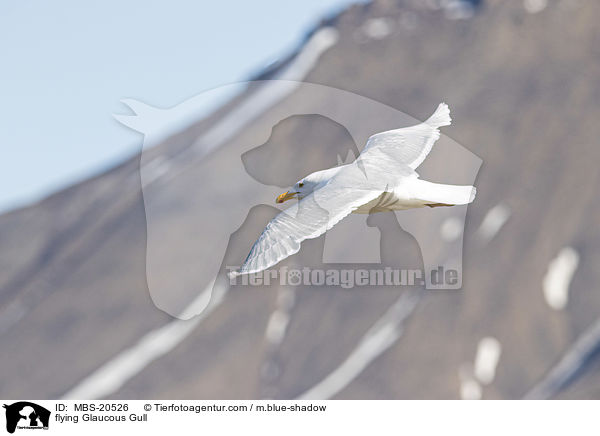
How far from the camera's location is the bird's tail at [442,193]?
5.77 meters

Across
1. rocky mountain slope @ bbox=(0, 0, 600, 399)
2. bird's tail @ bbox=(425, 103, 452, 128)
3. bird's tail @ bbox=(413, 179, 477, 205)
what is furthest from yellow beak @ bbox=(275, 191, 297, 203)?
rocky mountain slope @ bbox=(0, 0, 600, 399)

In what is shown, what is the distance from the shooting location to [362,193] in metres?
5.65

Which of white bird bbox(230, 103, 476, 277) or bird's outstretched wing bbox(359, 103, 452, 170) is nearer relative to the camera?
white bird bbox(230, 103, 476, 277)

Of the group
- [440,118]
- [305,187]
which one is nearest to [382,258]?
[440,118]

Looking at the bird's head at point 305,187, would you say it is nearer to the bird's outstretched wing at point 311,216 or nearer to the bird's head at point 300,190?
the bird's head at point 300,190

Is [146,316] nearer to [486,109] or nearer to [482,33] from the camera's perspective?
[486,109]

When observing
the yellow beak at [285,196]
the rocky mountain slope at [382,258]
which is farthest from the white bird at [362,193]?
the rocky mountain slope at [382,258]

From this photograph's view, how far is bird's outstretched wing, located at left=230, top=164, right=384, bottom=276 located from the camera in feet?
15.3

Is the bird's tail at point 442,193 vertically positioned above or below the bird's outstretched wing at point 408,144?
above

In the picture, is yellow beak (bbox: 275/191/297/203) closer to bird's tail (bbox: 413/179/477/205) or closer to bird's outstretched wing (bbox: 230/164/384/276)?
bird's outstretched wing (bbox: 230/164/384/276)

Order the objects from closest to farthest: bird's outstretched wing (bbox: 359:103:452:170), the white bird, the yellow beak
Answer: the white bird → the yellow beak → bird's outstretched wing (bbox: 359:103:452:170)

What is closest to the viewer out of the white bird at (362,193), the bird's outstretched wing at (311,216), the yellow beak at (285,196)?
the bird's outstretched wing at (311,216)

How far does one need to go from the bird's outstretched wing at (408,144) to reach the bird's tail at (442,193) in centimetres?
46
